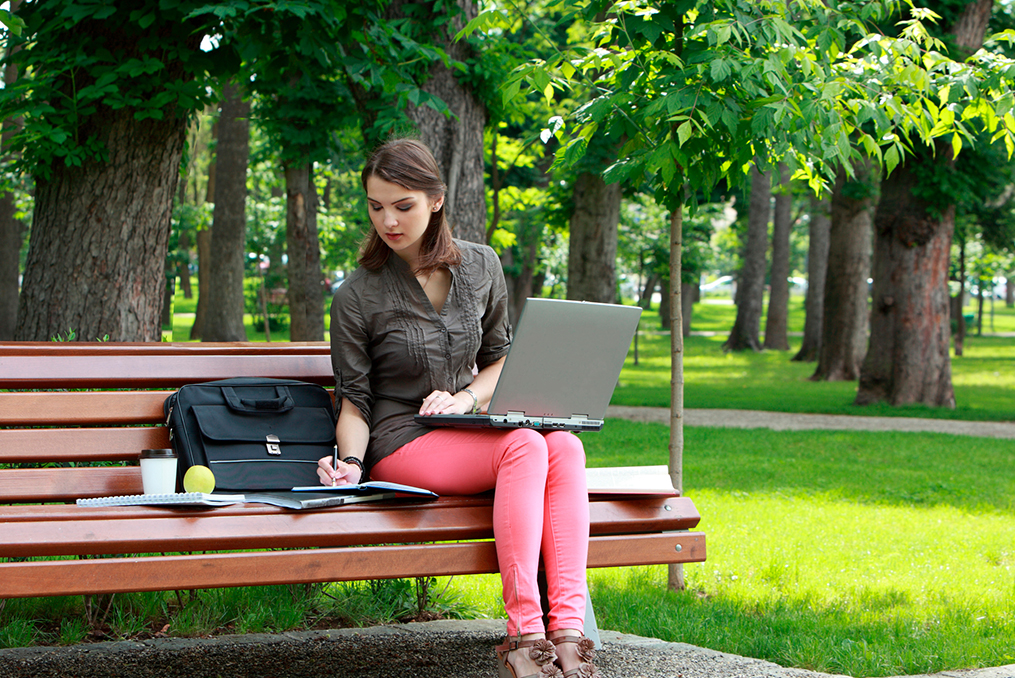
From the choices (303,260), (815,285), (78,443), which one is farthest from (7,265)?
(815,285)

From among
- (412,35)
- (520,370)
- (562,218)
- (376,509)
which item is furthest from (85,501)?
(562,218)

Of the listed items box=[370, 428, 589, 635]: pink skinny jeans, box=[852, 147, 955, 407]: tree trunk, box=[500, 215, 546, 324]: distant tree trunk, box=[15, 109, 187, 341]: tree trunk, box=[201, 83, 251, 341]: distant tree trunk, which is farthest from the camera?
box=[500, 215, 546, 324]: distant tree trunk

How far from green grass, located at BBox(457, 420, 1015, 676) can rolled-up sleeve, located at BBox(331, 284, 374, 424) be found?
1.33 meters

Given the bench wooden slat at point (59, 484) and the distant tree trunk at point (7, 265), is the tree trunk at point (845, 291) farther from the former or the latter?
the bench wooden slat at point (59, 484)

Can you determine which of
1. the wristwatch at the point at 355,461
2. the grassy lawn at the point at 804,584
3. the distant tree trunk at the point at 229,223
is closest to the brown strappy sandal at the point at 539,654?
the wristwatch at the point at 355,461

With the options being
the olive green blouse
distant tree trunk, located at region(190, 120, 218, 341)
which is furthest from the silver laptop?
distant tree trunk, located at region(190, 120, 218, 341)

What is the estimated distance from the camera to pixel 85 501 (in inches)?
109

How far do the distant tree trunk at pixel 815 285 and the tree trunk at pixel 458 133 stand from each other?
17.0 m

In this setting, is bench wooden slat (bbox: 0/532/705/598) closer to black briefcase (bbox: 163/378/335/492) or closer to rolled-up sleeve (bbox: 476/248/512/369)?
black briefcase (bbox: 163/378/335/492)

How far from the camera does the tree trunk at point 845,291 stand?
17469mm

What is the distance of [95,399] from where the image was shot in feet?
10.8

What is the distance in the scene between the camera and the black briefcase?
3086mm

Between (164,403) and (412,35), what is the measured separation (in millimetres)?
3794

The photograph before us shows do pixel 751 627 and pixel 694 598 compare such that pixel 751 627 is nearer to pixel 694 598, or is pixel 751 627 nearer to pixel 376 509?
pixel 694 598
